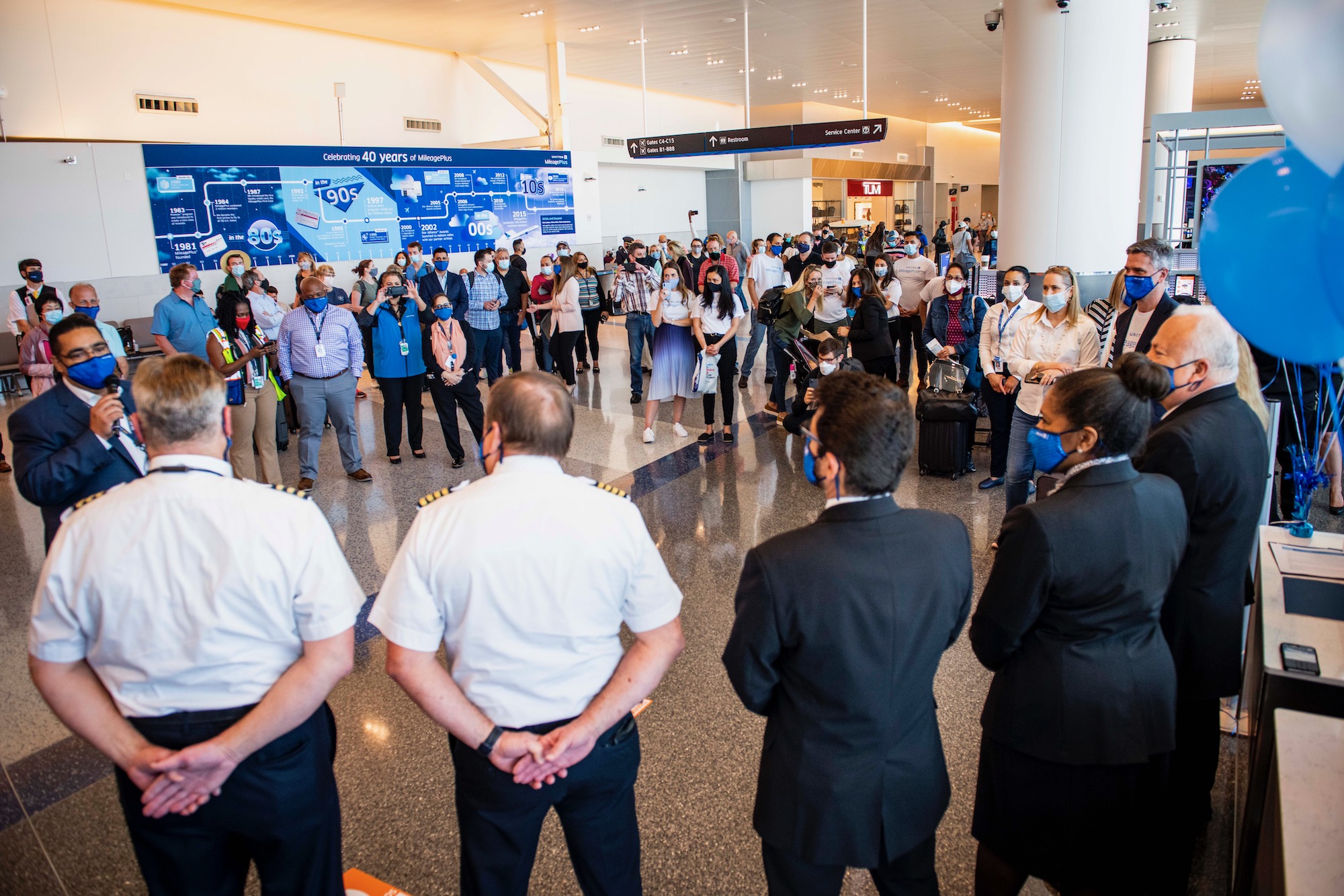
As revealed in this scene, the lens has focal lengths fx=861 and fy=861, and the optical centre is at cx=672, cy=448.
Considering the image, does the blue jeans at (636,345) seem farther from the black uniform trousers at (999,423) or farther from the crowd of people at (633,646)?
the crowd of people at (633,646)

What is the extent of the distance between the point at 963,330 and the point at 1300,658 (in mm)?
5510

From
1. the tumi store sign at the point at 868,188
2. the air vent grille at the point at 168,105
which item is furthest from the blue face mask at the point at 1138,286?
the tumi store sign at the point at 868,188

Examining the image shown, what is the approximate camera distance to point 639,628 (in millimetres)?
1835

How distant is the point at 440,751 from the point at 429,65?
14.9m

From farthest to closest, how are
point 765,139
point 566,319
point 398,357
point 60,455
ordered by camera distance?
point 765,139
point 566,319
point 398,357
point 60,455

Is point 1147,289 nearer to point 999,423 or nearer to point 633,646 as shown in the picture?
point 999,423

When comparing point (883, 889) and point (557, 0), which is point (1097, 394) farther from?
point (557, 0)

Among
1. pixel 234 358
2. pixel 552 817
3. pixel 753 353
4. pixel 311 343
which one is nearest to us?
pixel 552 817

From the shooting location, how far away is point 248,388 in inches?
233

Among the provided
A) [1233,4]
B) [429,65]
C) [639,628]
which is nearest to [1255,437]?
[639,628]

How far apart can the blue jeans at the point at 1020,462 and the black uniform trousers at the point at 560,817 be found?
3370 millimetres

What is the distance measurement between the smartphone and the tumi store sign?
87.9ft

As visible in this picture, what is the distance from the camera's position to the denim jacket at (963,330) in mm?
7363

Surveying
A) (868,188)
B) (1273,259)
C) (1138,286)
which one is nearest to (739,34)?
(1138,286)
